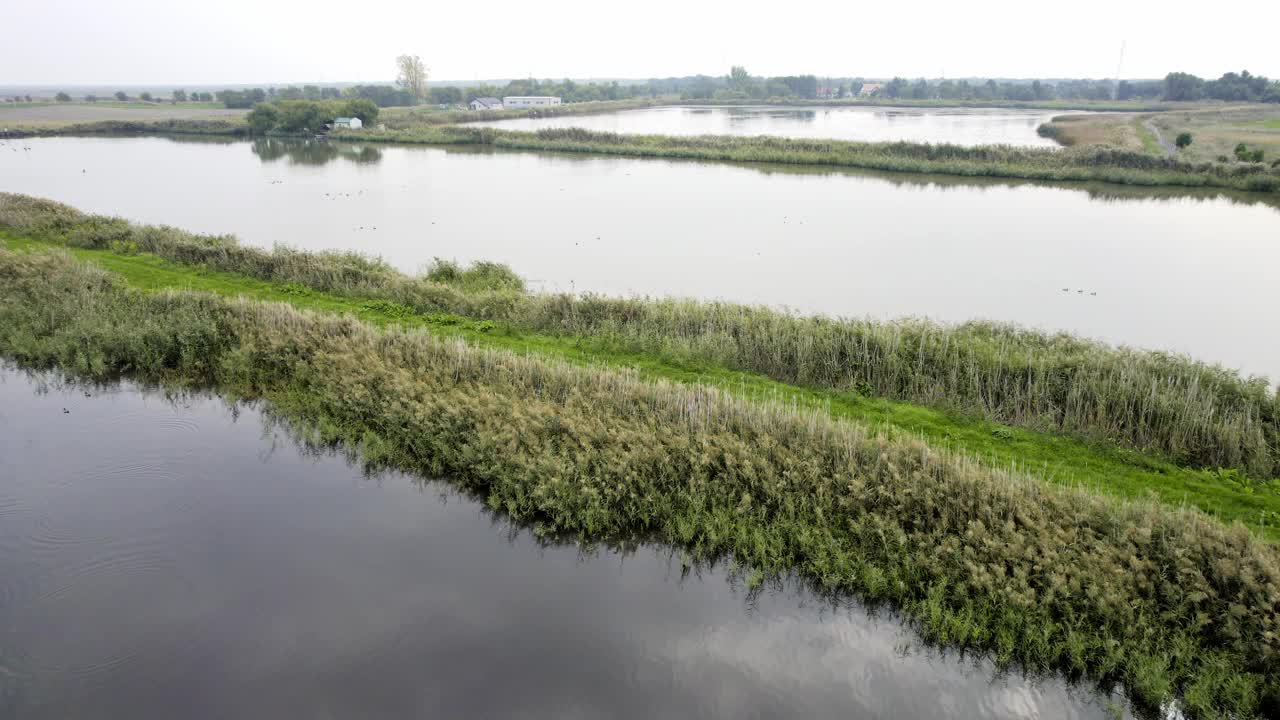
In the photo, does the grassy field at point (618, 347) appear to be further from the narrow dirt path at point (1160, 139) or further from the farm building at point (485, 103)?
the farm building at point (485, 103)

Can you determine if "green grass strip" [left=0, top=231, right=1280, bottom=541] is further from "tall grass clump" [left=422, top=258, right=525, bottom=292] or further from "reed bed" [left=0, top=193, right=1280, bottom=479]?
"tall grass clump" [left=422, top=258, right=525, bottom=292]

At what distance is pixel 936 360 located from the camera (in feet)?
41.3

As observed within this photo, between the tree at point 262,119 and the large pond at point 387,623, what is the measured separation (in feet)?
203

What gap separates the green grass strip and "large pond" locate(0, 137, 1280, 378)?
17.8 feet

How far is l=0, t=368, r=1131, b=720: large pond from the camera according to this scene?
22.6 feet

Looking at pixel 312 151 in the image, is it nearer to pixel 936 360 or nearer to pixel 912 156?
pixel 912 156

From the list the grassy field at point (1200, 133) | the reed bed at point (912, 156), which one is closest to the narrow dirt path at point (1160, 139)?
the grassy field at point (1200, 133)

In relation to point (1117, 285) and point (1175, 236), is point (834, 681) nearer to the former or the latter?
point (1117, 285)

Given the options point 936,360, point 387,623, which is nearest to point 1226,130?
point 936,360

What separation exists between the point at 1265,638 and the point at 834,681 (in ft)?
12.3

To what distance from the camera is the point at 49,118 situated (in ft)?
254

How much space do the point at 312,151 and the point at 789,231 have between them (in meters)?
39.7

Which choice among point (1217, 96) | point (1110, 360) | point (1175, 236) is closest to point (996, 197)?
point (1175, 236)

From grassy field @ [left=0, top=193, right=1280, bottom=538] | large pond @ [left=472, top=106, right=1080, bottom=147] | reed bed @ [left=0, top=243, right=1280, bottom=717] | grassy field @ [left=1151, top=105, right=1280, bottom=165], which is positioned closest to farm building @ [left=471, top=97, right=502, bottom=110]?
large pond @ [left=472, top=106, right=1080, bottom=147]
